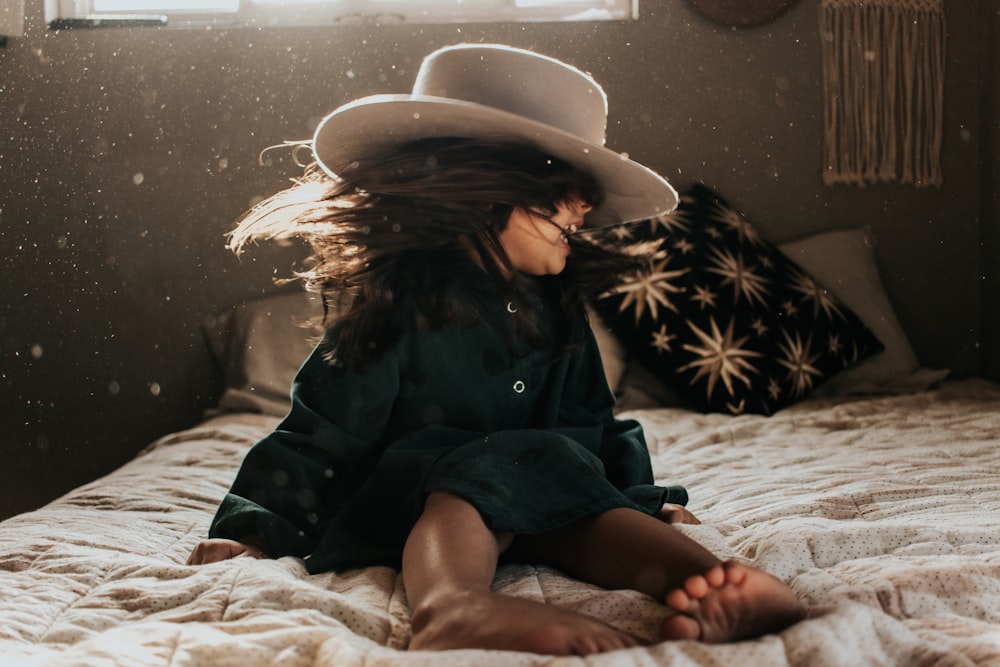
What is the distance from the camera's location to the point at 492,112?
107 centimetres

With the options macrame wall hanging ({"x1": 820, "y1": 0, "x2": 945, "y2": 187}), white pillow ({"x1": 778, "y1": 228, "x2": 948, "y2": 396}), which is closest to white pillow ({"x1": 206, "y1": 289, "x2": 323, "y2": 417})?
white pillow ({"x1": 778, "y1": 228, "x2": 948, "y2": 396})

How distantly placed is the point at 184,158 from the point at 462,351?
1535mm

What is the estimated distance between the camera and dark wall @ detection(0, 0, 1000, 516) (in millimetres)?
2352

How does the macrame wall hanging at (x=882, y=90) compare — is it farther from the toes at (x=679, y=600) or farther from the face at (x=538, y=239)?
the toes at (x=679, y=600)

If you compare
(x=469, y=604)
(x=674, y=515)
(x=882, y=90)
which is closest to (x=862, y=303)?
(x=882, y=90)

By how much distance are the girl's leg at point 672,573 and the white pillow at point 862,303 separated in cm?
137

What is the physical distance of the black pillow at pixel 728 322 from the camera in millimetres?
2002

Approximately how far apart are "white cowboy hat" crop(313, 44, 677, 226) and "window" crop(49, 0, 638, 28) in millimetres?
1377

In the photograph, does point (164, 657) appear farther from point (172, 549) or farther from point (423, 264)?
point (423, 264)

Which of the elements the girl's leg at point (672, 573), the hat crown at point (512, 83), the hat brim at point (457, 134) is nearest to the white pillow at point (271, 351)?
the hat brim at point (457, 134)

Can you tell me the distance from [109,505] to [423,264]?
21.8 inches

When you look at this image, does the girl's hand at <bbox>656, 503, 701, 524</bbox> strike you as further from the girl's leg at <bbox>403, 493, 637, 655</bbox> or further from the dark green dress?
the girl's leg at <bbox>403, 493, 637, 655</bbox>

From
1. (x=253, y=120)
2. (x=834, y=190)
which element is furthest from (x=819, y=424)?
(x=253, y=120)

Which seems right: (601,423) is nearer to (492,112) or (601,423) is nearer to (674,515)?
(674,515)
